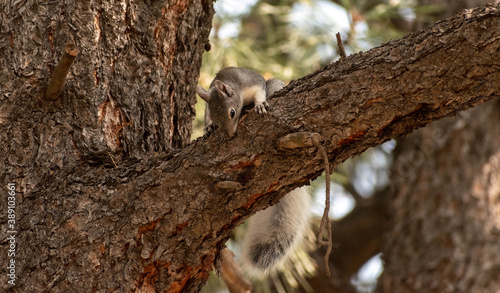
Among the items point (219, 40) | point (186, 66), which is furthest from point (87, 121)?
point (219, 40)

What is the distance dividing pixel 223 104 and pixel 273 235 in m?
0.50

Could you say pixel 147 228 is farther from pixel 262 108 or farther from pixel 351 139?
pixel 351 139

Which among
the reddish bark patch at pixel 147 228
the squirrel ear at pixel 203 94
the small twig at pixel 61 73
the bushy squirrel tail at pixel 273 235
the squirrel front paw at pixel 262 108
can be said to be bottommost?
the bushy squirrel tail at pixel 273 235

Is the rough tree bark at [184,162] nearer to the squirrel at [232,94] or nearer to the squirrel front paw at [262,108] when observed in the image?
the squirrel front paw at [262,108]

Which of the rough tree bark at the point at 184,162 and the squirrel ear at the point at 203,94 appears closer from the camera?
the rough tree bark at the point at 184,162

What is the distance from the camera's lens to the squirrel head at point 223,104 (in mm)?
1699

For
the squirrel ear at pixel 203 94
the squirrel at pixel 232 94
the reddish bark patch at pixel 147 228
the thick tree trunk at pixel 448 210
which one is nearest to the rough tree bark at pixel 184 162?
the reddish bark patch at pixel 147 228

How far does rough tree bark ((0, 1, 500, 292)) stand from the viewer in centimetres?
129

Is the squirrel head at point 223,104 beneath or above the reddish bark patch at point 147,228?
above

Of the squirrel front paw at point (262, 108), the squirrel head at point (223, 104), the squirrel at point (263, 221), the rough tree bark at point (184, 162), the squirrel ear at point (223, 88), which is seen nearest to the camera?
the rough tree bark at point (184, 162)

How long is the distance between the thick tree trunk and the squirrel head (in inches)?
77.5

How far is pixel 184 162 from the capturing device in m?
1.42

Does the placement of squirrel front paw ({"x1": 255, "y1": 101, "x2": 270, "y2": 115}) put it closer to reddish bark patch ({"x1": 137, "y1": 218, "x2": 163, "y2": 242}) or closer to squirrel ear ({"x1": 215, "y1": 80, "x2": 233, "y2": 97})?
reddish bark patch ({"x1": 137, "y1": 218, "x2": 163, "y2": 242})

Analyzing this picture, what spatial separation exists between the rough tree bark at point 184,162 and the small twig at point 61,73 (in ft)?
0.16
